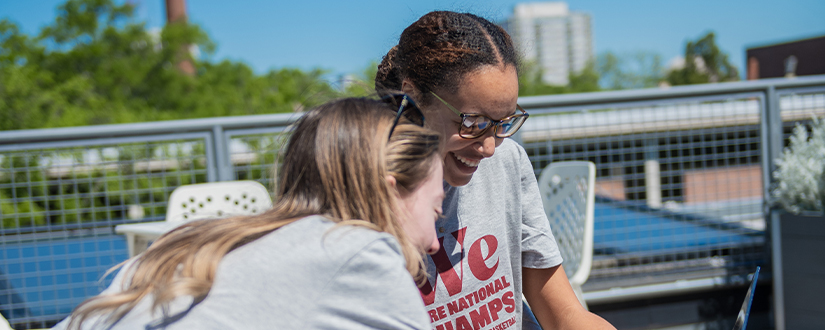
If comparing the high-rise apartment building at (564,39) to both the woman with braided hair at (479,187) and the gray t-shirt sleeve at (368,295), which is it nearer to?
the woman with braided hair at (479,187)

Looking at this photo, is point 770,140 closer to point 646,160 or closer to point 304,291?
point 646,160

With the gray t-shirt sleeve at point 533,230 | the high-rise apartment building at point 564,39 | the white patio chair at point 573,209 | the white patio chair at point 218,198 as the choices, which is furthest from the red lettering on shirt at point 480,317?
the high-rise apartment building at point 564,39

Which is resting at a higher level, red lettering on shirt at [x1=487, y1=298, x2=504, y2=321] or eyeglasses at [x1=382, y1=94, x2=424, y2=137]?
eyeglasses at [x1=382, y1=94, x2=424, y2=137]

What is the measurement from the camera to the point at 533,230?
146cm

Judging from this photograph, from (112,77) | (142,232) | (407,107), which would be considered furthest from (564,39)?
(407,107)

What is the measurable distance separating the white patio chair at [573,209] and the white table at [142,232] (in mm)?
1702

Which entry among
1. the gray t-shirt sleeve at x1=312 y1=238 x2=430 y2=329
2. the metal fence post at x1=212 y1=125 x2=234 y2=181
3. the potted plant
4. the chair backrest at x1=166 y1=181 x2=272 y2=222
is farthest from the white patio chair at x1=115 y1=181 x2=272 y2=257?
the potted plant

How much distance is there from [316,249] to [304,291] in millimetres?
57

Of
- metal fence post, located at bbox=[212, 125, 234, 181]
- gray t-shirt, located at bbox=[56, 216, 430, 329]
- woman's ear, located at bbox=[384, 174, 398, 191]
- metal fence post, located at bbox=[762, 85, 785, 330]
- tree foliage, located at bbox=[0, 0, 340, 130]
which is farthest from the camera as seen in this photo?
tree foliage, located at bbox=[0, 0, 340, 130]

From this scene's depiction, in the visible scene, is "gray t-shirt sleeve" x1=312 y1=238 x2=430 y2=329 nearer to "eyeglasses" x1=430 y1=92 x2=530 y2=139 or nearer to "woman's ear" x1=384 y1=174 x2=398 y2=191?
"woman's ear" x1=384 y1=174 x2=398 y2=191

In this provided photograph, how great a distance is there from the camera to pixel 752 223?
3463 millimetres

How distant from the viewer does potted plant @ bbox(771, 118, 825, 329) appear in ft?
8.94

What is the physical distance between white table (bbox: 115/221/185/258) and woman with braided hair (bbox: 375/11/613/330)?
4.00 feet

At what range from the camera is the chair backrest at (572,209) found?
2.50 meters
